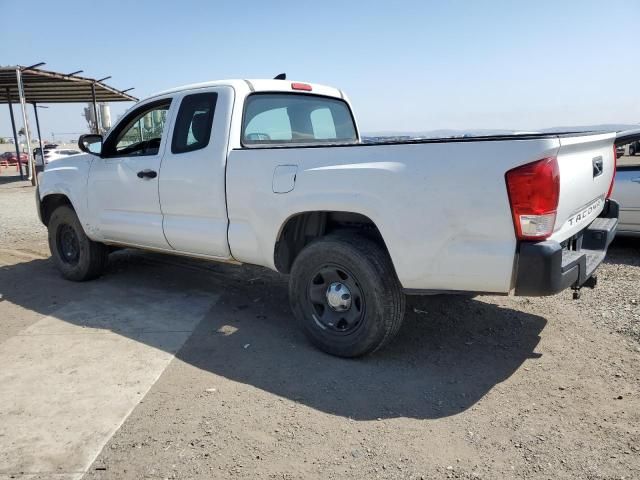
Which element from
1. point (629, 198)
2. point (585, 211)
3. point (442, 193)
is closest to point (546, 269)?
point (442, 193)

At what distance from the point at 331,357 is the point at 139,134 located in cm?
313

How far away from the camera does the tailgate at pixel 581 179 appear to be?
2.87m

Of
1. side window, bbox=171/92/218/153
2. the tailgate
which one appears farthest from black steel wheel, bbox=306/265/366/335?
side window, bbox=171/92/218/153

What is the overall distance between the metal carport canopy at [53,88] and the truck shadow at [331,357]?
1314cm

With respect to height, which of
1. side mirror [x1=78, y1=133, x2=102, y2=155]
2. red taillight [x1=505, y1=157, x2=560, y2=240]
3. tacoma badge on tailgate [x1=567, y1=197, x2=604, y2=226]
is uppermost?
side mirror [x1=78, y1=133, x2=102, y2=155]

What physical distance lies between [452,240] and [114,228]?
11.7 ft

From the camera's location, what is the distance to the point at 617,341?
3.82m

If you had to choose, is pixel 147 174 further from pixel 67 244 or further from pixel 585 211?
pixel 585 211

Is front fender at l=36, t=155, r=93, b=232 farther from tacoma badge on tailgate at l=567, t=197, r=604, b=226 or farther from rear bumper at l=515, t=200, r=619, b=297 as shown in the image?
tacoma badge on tailgate at l=567, t=197, r=604, b=226

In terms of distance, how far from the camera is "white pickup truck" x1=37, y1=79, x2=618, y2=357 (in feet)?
9.13

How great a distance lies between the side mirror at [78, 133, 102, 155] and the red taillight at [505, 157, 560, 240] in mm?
4224

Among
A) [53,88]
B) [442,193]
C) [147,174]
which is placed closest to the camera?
[442,193]

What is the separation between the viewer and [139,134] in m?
5.15

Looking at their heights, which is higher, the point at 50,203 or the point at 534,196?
the point at 534,196
